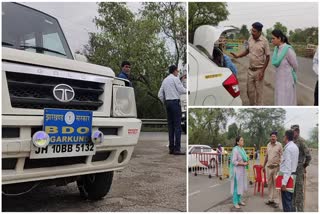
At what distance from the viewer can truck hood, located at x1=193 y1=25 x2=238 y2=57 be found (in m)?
2.55

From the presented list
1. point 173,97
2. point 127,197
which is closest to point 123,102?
point 127,197

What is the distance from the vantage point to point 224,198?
2.96 meters

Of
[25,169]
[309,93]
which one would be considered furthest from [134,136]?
[309,93]

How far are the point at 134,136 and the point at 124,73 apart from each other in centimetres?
252

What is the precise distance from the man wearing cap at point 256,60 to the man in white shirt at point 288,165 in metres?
0.47

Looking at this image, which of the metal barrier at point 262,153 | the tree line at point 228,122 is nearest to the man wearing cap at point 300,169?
the tree line at point 228,122

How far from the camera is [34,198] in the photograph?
3.58 meters

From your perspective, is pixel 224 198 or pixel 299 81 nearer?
pixel 299 81

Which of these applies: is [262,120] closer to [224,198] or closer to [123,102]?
[224,198]

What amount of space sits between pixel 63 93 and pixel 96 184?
3.52 ft

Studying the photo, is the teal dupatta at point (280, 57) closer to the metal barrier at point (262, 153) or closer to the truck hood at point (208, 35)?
the truck hood at point (208, 35)

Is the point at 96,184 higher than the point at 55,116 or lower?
lower

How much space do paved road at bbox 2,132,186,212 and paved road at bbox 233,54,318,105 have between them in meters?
1.38

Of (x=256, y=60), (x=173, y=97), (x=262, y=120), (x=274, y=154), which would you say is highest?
(x=256, y=60)
